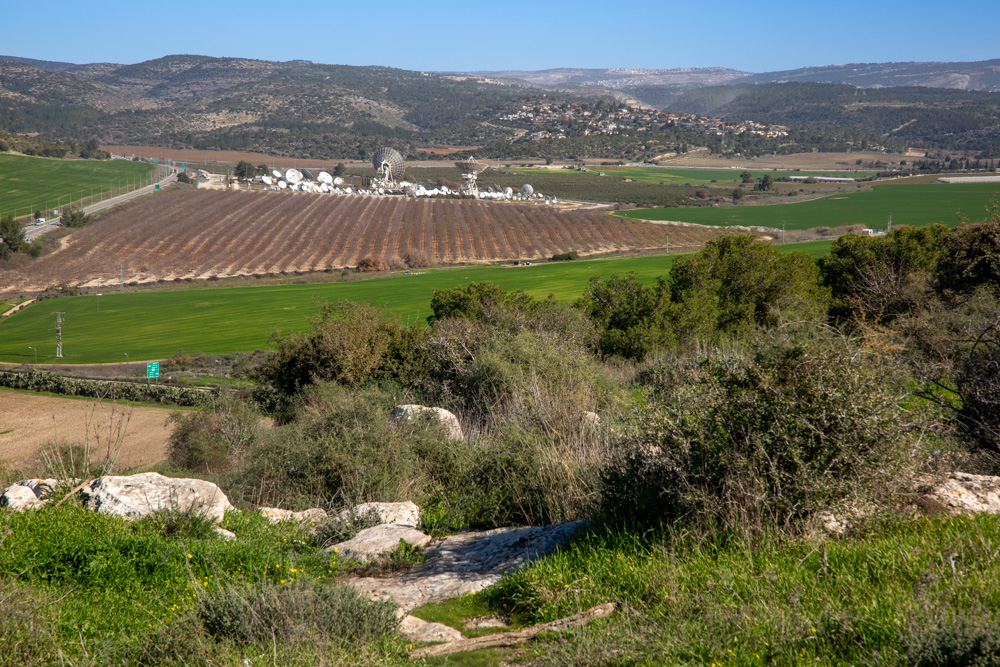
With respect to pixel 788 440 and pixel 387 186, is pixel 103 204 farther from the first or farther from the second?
pixel 788 440

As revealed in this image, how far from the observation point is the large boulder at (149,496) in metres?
6.65

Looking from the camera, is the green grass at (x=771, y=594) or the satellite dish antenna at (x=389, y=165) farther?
the satellite dish antenna at (x=389, y=165)

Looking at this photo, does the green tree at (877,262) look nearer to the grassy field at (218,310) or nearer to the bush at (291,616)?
the grassy field at (218,310)

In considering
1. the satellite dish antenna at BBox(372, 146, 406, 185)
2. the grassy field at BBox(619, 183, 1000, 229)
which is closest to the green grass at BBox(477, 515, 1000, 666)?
the grassy field at BBox(619, 183, 1000, 229)

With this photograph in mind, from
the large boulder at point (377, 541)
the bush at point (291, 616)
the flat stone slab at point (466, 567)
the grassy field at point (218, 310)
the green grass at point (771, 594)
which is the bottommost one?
the grassy field at point (218, 310)

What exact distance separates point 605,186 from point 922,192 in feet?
157

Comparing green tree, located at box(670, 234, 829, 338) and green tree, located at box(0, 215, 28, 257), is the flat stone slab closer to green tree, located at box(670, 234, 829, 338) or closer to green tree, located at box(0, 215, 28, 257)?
green tree, located at box(670, 234, 829, 338)

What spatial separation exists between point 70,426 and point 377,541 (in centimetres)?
2321

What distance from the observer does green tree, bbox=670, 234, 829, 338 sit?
24203mm

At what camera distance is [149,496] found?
6992 mm

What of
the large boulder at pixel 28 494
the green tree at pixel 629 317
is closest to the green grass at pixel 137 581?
the large boulder at pixel 28 494

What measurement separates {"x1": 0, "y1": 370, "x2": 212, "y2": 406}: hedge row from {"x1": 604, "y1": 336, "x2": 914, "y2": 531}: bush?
26.4 metres

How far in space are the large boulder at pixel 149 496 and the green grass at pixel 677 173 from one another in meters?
132

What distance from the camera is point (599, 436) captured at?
654cm
